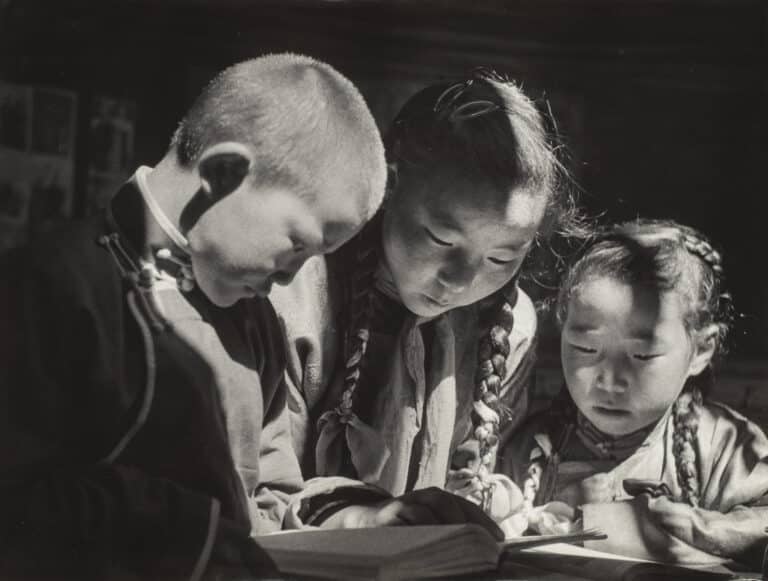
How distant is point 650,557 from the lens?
137 inches

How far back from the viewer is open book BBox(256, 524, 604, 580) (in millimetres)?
3074

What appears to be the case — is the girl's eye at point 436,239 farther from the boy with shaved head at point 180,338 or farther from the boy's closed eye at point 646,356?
the boy's closed eye at point 646,356

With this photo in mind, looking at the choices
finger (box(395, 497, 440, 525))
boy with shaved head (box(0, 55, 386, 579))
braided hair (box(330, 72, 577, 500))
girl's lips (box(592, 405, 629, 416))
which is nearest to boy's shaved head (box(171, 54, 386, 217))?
boy with shaved head (box(0, 55, 386, 579))

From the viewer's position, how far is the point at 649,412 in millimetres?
3520

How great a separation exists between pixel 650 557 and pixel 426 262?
1.10 metres

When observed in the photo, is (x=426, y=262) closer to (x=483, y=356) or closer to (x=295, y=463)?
(x=483, y=356)

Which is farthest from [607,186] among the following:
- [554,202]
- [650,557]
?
[650,557]

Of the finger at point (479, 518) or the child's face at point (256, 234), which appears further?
the finger at point (479, 518)

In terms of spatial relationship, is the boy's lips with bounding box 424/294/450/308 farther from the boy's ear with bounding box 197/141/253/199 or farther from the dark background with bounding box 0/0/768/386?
the boy's ear with bounding box 197/141/253/199

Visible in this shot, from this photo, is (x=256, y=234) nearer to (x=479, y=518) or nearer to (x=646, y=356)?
(x=479, y=518)

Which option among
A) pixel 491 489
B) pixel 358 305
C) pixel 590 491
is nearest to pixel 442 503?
pixel 491 489

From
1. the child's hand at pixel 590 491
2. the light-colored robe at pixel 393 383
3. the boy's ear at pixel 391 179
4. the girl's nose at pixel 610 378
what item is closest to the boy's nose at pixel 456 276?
the light-colored robe at pixel 393 383

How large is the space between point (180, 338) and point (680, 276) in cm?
147

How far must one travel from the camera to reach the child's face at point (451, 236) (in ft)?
10.8
